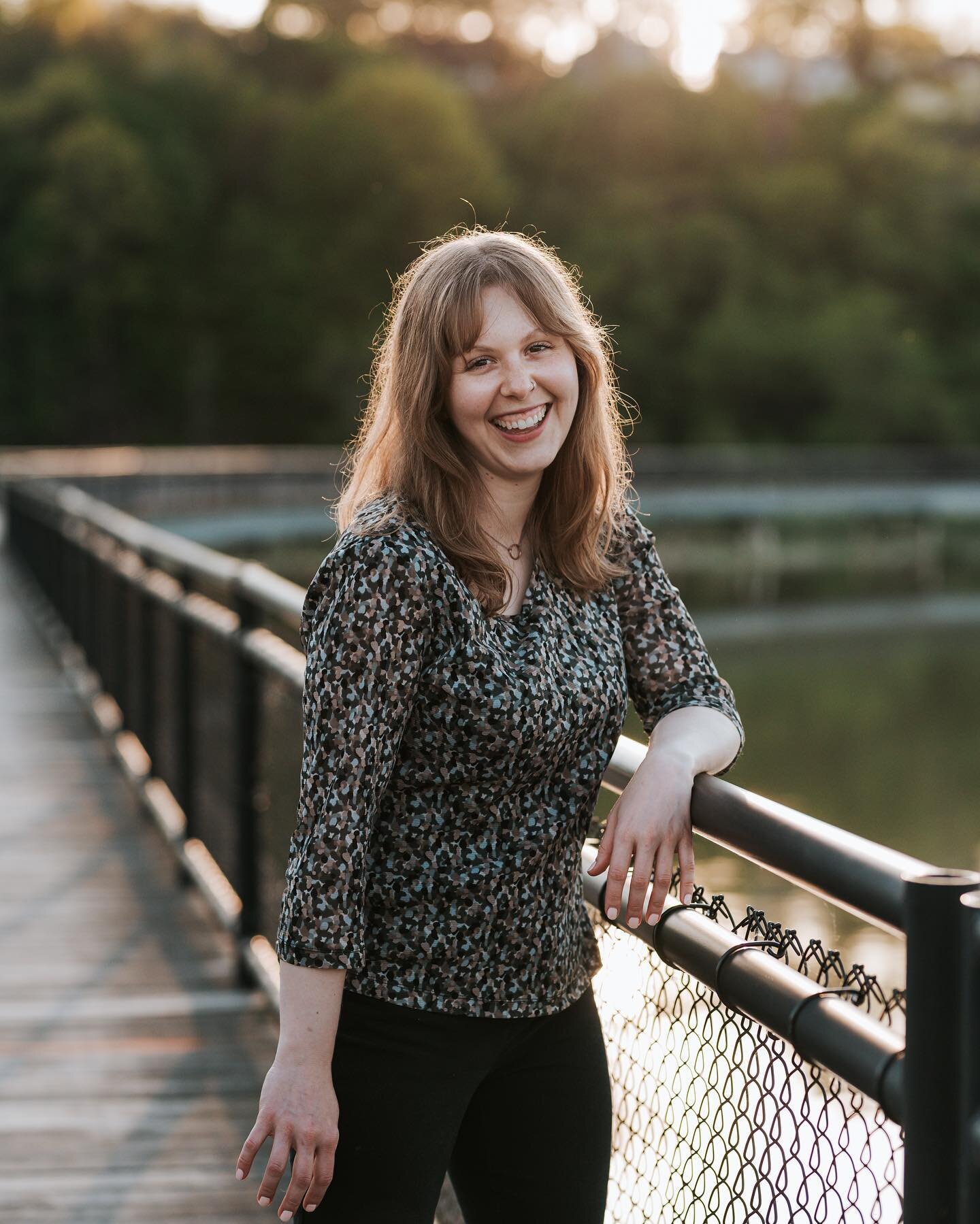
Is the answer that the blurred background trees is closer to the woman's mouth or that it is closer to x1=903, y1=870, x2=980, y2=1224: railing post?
the woman's mouth

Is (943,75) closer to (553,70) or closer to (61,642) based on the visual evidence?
(553,70)

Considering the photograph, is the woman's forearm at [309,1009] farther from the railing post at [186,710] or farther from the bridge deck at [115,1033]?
the railing post at [186,710]

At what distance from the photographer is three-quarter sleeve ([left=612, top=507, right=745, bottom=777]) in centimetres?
206

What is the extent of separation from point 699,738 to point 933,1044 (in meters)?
0.69

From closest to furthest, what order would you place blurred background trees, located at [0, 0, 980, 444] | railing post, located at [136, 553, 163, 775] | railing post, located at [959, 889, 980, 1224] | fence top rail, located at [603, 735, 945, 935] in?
railing post, located at [959, 889, 980, 1224] → fence top rail, located at [603, 735, 945, 935] → railing post, located at [136, 553, 163, 775] → blurred background trees, located at [0, 0, 980, 444]

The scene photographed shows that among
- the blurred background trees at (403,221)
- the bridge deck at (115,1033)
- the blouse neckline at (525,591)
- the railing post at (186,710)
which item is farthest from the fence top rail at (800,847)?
the blurred background trees at (403,221)

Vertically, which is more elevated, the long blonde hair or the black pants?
the long blonde hair

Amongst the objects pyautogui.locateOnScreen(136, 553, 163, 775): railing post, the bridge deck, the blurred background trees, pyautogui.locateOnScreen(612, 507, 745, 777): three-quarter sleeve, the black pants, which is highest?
the blurred background trees

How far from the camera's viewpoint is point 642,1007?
2.30 m

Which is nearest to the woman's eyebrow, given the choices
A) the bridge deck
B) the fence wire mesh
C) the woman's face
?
the woman's face

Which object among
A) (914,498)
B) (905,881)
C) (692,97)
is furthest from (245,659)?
(692,97)

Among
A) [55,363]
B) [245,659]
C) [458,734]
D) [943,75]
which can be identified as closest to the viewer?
[458,734]

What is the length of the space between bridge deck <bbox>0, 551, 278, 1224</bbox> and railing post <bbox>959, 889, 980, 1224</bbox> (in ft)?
6.76

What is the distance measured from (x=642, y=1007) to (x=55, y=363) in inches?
2159
